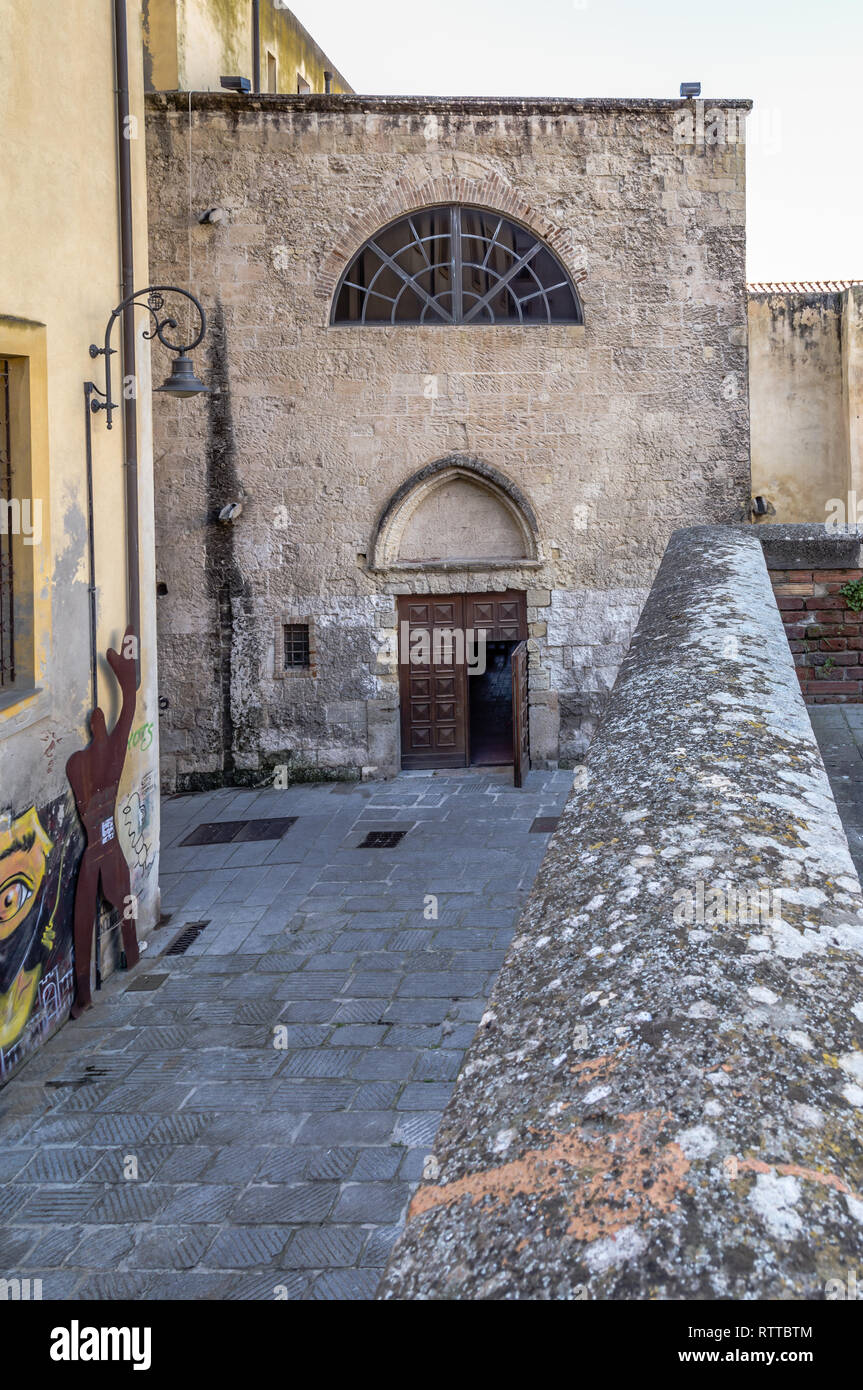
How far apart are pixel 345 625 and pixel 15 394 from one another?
635cm

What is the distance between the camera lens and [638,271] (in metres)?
12.4

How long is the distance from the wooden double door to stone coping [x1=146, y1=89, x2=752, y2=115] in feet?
16.3

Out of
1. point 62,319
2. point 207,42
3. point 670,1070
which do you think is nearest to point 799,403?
point 207,42

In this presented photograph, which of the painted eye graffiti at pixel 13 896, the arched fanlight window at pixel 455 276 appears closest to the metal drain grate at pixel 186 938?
the painted eye graffiti at pixel 13 896

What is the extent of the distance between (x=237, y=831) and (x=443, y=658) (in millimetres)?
3189

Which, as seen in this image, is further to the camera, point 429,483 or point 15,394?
point 429,483

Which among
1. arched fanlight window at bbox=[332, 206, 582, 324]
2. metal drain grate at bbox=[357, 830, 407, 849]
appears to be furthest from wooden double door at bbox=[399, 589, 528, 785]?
arched fanlight window at bbox=[332, 206, 582, 324]

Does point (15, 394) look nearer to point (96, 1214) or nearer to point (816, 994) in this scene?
point (96, 1214)

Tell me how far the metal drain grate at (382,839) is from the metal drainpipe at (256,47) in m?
10.2

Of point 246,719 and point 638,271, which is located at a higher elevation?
point 638,271

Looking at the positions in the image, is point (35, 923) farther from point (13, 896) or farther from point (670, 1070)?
point (670, 1070)
